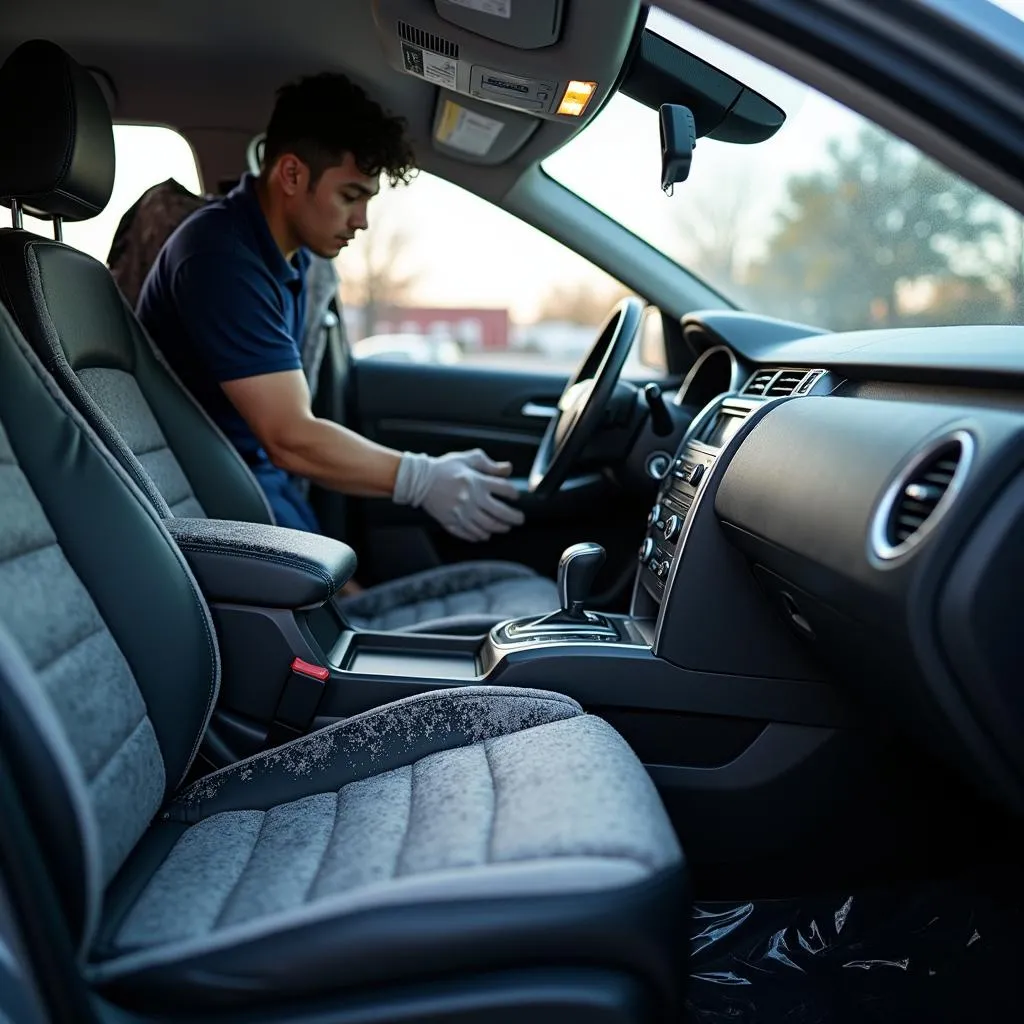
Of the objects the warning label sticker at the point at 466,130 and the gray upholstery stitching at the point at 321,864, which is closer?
the gray upholstery stitching at the point at 321,864

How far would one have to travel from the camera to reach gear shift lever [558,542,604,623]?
68.3 inches

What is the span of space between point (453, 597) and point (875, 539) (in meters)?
1.39

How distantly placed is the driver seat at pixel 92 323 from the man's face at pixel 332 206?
0.59 m

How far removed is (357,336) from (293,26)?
1052 mm

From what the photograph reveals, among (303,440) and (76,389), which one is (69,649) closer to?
(76,389)

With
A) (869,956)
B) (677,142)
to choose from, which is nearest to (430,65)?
(677,142)

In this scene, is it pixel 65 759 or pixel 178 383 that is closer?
pixel 65 759

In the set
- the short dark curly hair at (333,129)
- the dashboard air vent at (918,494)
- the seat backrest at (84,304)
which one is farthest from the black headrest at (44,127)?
the dashboard air vent at (918,494)

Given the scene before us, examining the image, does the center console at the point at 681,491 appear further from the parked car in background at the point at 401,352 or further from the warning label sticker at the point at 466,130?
the parked car in background at the point at 401,352

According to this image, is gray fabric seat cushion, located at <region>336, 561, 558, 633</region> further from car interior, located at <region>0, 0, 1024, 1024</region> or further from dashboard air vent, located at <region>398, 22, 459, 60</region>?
dashboard air vent, located at <region>398, 22, 459, 60</region>

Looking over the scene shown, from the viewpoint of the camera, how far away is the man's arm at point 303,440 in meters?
2.12

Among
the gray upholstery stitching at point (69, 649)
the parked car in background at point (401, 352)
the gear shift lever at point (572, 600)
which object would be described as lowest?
the gear shift lever at point (572, 600)

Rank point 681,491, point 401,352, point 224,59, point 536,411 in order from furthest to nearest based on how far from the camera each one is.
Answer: point 401,352 → point 536,411 → point 224,59 → point 681,491

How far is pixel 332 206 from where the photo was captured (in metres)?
2.32
